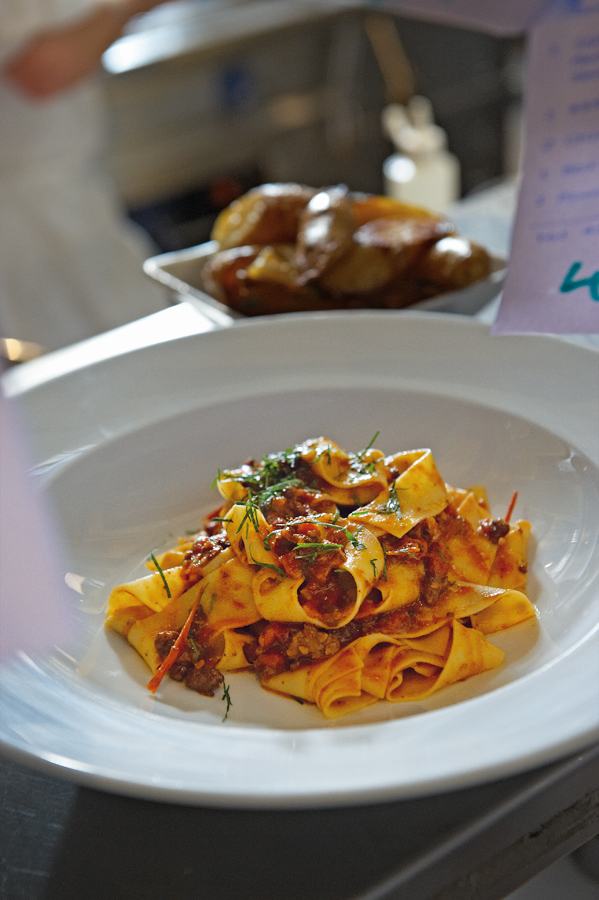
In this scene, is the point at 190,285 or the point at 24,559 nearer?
the point at 24,559

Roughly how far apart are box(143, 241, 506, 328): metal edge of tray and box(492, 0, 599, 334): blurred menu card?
35 cm

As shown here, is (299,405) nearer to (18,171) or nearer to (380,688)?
(380,688)

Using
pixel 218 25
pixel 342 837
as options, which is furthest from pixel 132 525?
pixel 218 25

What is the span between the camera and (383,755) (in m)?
0.70

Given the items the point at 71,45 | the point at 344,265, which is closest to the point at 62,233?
the point at 71,45

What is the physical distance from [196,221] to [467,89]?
7.22ft

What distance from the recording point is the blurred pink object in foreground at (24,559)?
95cm

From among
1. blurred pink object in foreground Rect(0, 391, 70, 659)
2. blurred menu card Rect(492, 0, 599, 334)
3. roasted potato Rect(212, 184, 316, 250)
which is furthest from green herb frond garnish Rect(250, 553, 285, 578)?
roasted potato Rect(212, 184, 316, 250)

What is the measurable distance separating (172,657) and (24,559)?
258mm

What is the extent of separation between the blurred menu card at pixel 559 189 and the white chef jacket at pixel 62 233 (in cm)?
285

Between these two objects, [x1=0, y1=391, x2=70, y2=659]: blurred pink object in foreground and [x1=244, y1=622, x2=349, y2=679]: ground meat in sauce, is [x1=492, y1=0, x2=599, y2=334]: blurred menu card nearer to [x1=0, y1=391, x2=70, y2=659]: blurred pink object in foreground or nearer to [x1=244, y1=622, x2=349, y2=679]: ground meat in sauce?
[x1=244, y1=622, x2=349, y2=679]: ground meat in sauce

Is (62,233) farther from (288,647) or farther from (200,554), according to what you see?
(288,647)

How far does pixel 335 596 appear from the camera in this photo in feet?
3.40

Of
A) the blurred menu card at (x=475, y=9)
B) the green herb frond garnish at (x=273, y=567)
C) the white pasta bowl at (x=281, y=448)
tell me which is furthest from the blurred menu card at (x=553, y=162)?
the green herb frond garnish at (x=273, y=567)
